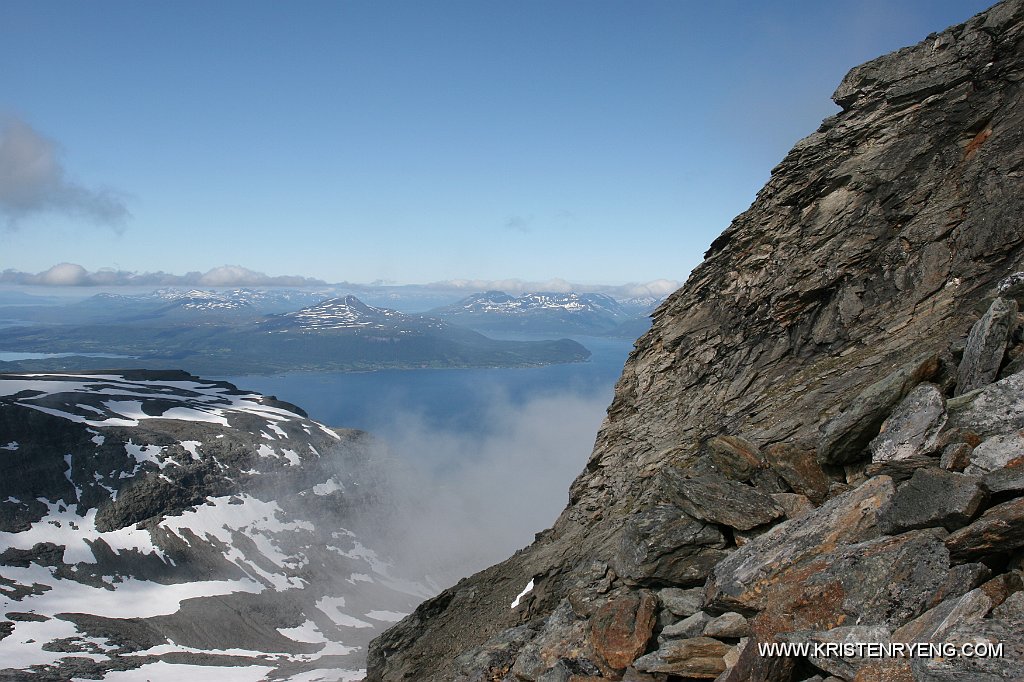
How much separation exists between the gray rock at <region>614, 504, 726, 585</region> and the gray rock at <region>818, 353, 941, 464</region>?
364 cm

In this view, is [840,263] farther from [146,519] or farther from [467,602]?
[146,519]

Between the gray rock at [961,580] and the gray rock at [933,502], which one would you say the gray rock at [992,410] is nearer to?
the gray rock at [933,502]

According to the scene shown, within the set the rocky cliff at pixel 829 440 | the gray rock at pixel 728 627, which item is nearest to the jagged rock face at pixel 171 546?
the rocky cliff at pixel 829 440

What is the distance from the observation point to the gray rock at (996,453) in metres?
10.4

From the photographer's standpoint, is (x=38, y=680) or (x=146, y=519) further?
(x=146, y=519)

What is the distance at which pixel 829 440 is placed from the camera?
14344 mm

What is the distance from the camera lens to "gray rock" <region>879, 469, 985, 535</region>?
31.6ft

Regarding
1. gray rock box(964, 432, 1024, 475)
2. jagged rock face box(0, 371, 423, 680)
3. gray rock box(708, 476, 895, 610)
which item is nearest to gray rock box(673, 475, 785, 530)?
gray rock box(708, 476, 895, 610)

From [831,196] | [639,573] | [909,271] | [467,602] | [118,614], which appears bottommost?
[118,614]

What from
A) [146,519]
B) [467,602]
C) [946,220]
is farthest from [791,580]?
[146,519]

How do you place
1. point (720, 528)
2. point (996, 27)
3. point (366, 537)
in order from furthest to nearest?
1. point (366, 537)
2. point (996, 27)
3. point (720, 528)

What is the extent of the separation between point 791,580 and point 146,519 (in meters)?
159

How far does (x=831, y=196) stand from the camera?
21156mm

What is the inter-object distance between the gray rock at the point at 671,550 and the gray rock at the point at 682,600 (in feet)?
1.41
